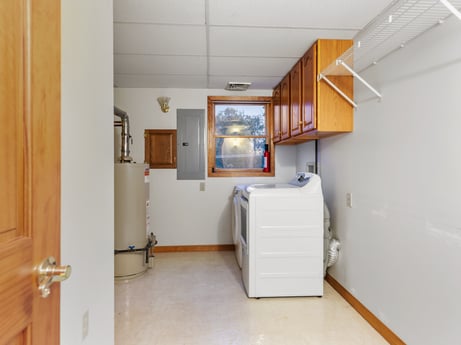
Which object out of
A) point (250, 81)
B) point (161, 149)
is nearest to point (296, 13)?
point (250, 81)

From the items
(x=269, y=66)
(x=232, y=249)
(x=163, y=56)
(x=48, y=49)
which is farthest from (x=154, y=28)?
(x=232, y=249)

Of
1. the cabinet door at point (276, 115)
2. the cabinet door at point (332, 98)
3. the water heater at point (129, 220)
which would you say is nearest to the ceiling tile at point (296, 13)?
the cabinet door at point (332, 98)

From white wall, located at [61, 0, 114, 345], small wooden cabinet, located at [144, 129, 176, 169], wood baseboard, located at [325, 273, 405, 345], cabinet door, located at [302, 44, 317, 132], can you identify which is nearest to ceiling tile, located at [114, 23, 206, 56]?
white wall, located at [61, 0, 114, 345]

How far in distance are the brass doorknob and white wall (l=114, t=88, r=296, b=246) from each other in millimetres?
3148

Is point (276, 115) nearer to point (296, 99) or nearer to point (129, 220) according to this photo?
point (296, 99)

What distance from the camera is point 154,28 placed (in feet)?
7.03

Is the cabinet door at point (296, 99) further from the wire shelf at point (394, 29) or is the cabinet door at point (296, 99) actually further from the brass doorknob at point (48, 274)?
the brass doorknob at point (48, 274)

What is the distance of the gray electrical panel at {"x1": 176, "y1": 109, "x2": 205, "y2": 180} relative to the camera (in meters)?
3.88

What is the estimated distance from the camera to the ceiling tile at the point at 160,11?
1.81 metres

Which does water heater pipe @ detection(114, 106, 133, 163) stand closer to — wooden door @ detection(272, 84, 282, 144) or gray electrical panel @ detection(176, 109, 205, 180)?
gray electrical panel @ detection(176, 109, 205, 180)

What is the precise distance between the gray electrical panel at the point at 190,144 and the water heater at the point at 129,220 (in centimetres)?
82

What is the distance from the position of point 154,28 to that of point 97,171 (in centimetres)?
127

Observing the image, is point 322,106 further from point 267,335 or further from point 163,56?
point 267,335

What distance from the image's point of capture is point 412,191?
1.75 m
